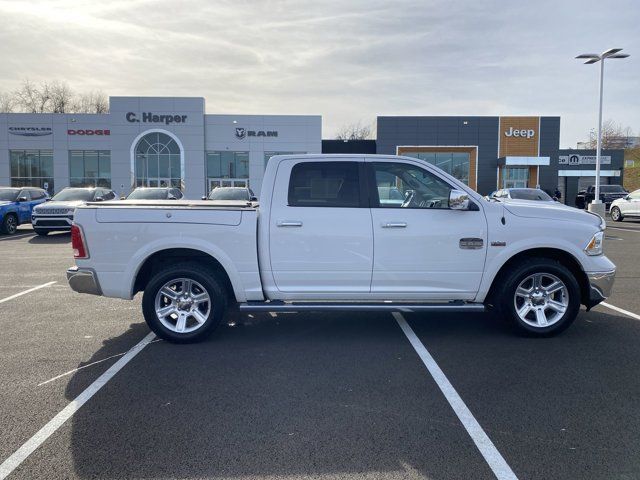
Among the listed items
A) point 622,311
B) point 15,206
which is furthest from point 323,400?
point 15,206

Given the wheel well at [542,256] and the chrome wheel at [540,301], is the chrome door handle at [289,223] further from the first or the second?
the chrome wheel at [540,301]

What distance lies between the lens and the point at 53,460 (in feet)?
10.9

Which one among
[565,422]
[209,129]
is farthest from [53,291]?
[209,129]

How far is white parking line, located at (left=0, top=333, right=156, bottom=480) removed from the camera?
327 centimetres

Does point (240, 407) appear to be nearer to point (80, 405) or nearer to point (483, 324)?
point (80, 405)

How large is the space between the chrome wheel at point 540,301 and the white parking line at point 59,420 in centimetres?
419

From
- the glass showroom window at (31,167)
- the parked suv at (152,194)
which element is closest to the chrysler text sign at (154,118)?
the glass showroom window at (31,167)

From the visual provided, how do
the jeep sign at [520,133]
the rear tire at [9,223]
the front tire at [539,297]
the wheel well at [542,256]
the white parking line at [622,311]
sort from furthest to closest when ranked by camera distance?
the jeep sign at [520,133] → the rear tire at [9,223] → the white parking line at [622,311] → the wheel well at [542,256] → the front tire at [539,297]

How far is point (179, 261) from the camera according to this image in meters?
5.88

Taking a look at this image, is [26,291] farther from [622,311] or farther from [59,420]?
[622,311]

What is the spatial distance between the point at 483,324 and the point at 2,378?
17.1ft

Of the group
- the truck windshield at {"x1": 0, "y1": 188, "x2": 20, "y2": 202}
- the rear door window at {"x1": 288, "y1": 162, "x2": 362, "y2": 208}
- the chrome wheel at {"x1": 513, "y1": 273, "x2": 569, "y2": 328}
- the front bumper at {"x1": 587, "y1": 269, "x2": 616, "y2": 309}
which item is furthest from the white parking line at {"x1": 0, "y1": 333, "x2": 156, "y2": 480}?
the truck windshield at {"x1": 0, "y1": 188, "x2": 20, "y2": 202}

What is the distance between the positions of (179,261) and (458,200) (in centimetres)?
310

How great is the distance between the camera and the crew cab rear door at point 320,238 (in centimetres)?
561
